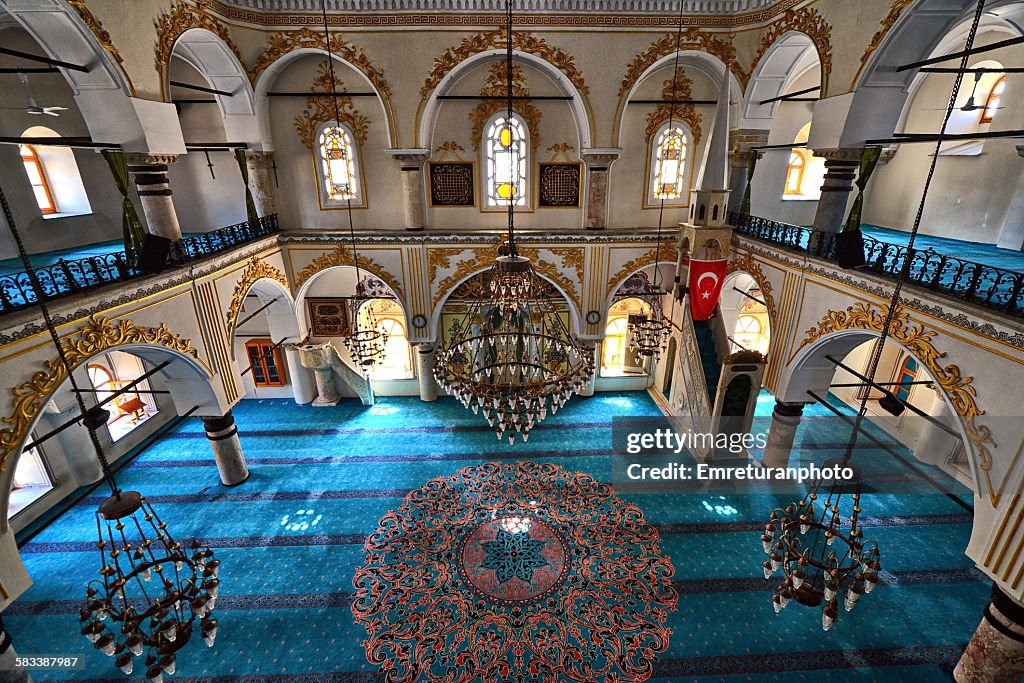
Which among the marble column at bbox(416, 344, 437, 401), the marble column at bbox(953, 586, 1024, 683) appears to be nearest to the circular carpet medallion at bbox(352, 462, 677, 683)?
the marble column at bbox(953, 586, 1024, 683)

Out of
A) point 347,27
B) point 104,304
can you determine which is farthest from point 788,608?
point 347,27

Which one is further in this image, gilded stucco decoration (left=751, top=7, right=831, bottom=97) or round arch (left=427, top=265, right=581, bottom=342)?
round arch (left=427, top=265, right=581, bottom=342)

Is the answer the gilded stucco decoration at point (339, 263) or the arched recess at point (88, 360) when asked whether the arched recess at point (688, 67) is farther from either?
the arched recess at point (88, 360)

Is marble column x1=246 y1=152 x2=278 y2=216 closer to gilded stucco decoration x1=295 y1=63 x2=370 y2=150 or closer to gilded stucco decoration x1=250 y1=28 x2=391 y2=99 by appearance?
gilded stucco decoration x1=295 y1=63 x2=370 y2=150

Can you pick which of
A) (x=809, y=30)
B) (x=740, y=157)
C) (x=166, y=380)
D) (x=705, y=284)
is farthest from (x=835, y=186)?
(x=166, y=380)

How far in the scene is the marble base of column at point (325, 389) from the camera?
11.3m

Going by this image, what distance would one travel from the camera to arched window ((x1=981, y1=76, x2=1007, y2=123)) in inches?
322

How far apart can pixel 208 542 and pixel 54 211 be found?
21.1ft

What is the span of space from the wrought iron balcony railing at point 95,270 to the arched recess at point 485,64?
3.63m

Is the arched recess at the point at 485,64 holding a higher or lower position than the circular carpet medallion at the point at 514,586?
higher

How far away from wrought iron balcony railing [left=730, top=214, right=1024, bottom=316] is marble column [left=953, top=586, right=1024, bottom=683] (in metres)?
2.85

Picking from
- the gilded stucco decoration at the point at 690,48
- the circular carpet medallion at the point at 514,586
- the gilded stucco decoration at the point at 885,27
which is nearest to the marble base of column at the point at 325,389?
the circular carpet medallion at the point at 514,586

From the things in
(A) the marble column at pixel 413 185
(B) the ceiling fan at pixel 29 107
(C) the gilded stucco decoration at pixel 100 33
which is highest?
(C) the gilded stucco decoration at pixel 100 33

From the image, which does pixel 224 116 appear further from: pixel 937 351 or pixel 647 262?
pixel 937 351
